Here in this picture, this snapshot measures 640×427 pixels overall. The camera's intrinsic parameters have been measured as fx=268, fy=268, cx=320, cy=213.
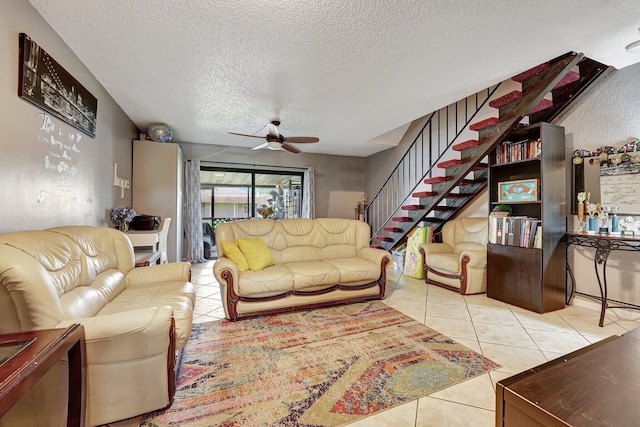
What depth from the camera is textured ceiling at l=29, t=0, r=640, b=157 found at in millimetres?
1943

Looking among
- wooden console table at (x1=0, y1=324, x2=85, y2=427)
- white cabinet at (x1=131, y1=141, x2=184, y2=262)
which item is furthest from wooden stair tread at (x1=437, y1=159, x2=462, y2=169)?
white cabinet at (x1=131, y1=141, x2=184, y2=262)

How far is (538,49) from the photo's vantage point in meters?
2.41

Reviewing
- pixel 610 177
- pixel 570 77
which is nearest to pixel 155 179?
pixel 570 77

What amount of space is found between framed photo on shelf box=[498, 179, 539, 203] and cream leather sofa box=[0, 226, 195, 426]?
3.64m

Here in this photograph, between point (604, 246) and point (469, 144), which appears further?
point (469, 144)

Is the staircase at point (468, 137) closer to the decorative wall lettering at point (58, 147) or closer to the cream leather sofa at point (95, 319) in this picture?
the cream leather sofa at point (95, 319)

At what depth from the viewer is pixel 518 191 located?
322 centimetres

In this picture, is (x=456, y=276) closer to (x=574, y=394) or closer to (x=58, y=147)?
(x=574, y=394)

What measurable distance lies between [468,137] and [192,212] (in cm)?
559

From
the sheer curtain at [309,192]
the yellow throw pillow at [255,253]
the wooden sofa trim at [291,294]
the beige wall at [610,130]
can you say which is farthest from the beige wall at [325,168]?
the beige wall at [610,130]

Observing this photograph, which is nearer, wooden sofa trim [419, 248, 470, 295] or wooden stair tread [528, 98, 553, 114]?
wooden stair tread [528, 98, 553, 114]

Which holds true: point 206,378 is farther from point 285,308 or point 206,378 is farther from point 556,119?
point 556,119

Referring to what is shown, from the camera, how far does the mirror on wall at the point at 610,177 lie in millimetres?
2627

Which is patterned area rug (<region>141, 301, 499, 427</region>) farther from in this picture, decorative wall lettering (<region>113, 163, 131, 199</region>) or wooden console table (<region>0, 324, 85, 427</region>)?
decorative wall lettering (<region>113, 163, 131, 199</region>)
